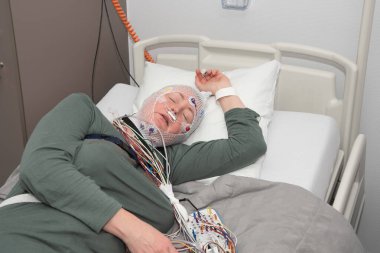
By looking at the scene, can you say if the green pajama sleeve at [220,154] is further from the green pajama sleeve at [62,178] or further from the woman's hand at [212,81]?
the green pajama sleeve at [62,178]

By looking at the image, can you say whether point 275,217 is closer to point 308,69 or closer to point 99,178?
point 99,178

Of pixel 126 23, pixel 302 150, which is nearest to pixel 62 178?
pixel 302 150

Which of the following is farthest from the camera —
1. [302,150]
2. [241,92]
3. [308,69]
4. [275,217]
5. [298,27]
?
[298,27]

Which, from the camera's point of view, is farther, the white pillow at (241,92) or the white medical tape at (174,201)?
the white pillow at (241,92)

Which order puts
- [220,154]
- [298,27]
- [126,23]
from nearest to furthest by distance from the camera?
1. [220,154]
2. [298,27]
3. [126,23]

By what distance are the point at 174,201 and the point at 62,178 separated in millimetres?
375

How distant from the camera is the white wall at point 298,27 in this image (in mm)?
2113

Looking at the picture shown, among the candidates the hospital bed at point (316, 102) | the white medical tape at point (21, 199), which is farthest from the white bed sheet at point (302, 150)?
the white medical tape at point (21, 199)

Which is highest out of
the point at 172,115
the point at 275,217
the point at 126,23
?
the point at 126,23

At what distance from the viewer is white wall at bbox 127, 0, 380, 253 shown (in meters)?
2.11

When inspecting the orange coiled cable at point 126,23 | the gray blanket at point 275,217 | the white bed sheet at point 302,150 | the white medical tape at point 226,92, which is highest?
the orange coiled cable at point 126,23

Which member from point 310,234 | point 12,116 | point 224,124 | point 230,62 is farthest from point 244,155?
point 12,116

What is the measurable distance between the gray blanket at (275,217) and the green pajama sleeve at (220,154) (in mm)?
57

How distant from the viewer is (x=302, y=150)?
188 cm
